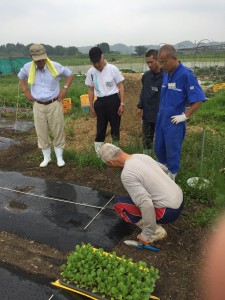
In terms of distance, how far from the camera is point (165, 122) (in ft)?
11.7

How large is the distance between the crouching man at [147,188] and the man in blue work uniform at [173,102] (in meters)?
0.91

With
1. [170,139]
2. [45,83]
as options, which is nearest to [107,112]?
[45,83]

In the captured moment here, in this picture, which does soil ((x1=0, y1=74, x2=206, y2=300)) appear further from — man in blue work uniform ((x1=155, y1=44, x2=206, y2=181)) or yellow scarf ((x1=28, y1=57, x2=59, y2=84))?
yellow scarf ((x1=28, y1=57, x2=59, y2=84))

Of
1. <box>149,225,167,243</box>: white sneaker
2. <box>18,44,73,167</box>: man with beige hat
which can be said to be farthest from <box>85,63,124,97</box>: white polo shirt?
<box>149,225,167,243</box>: white sneaker

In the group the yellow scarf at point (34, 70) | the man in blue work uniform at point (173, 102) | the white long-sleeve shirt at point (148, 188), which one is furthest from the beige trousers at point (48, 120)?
the white long-sleeve shirt at point (148, 188)

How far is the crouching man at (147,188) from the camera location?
102 inches

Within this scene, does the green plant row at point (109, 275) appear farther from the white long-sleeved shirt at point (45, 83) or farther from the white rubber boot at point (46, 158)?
the white long-sleeved shirt at point (45, 83)

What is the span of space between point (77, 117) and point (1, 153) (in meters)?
3.00

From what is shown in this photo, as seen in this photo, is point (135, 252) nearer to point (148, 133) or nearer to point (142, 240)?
point (142, 240)

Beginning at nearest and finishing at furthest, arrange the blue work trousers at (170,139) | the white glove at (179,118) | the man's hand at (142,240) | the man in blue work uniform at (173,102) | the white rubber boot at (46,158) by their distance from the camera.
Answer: the man's hand at (142,240) < the man in blue work uniform at (173,102) < the white glove at (179,118) < the blue work trousers at (170,139) < the white rubber boot at (46,158)

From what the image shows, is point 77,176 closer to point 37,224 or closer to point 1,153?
point 37,224

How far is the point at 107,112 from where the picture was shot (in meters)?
4.62

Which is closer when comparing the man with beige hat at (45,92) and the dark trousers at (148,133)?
the man with beige hat at (45,92)

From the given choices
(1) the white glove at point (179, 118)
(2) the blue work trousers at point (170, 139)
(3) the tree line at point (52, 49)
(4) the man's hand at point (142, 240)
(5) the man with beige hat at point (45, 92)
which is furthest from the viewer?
(3) the tree line at point (52, 49)
